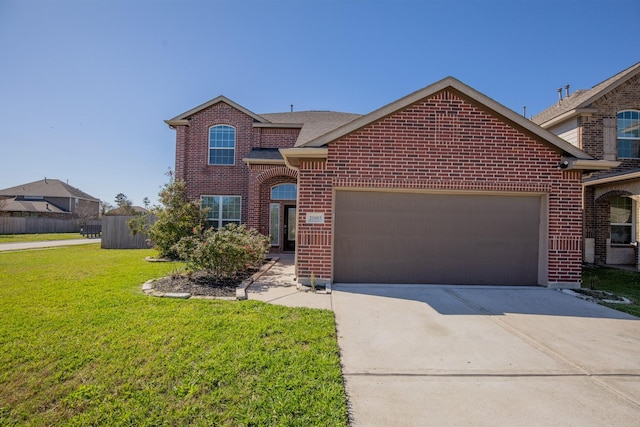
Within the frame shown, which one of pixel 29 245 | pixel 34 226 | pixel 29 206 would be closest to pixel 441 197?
pixel 29 245

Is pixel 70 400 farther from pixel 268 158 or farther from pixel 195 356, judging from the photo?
pixel 268 158

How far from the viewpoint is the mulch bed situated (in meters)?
6.10

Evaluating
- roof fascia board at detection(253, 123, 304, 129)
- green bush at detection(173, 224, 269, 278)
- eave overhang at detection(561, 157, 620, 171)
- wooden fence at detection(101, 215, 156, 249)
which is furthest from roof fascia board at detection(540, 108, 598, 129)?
wooden fence at detection(101, 215, 156, 249)

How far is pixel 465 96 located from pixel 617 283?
22.0 ft

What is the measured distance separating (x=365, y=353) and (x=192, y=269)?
539cm

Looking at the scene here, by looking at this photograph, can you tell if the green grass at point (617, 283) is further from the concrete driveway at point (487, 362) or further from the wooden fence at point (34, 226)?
the wooden fence at point (34, 226)

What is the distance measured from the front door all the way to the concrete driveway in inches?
289

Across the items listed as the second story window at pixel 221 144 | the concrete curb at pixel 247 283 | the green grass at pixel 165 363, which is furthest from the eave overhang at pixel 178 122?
the green grass at pixel 165 363

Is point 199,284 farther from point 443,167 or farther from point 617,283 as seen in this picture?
point 617,283

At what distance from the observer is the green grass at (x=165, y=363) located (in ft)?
8.25

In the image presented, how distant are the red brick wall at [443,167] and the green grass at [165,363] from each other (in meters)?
2.65

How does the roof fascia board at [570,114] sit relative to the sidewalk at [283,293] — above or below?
above

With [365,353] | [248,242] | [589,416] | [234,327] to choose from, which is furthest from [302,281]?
[589,416]

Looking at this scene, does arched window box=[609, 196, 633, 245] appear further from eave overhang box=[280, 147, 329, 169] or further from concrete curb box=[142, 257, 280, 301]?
concrete curb box=[142, 257, 280, 301]
